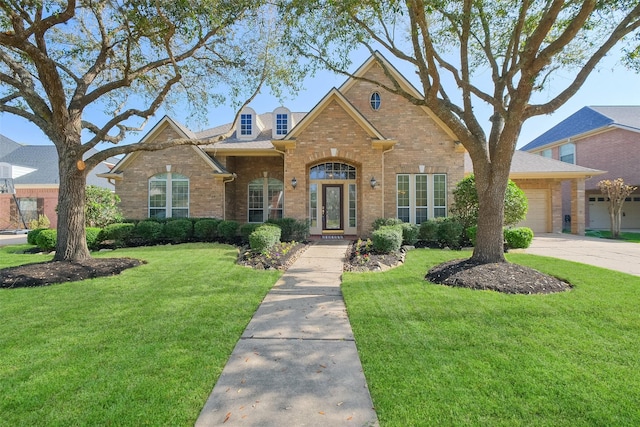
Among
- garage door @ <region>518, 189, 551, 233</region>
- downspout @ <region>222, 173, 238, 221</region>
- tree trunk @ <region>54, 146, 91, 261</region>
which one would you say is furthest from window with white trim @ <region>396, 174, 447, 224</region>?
tree trunk @ <region>54, 146, 91, 261</region>

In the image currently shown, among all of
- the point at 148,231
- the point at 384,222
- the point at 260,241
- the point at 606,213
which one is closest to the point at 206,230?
the point at 148,231

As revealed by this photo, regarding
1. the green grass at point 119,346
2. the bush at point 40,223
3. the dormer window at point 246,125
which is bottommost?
the green grass at point 119,346

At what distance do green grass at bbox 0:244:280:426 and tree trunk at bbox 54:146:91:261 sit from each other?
5.97ft

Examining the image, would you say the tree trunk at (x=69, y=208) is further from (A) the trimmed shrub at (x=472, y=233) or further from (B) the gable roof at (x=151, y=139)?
(A) the trimmed shrub at (x=472, y=233)

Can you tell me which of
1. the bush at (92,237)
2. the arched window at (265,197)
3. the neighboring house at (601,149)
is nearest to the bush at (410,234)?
the arched window at (265,197)

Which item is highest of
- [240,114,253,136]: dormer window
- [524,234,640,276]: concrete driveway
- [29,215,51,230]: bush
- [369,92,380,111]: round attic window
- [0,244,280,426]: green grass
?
[369,92,380,111]: round attic window

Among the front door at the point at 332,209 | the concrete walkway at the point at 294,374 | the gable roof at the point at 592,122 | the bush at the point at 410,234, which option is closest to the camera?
the concrete walkway at the point at 294,374

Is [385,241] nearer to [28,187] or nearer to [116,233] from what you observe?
[116,233]

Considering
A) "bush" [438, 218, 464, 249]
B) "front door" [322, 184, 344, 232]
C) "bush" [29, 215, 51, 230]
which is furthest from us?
"bush" [29, 215, 51, 230]

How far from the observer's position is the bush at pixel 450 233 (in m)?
11.6

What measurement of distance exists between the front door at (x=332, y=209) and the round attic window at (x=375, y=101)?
411cm

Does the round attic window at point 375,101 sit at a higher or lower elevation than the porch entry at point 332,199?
higher

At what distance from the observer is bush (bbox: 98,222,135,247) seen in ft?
38.9

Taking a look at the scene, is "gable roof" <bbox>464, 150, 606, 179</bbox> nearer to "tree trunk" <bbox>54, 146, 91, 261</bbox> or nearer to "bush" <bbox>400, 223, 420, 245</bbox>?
"bush" <bbox>400, 223, 420, 245</bbox>
